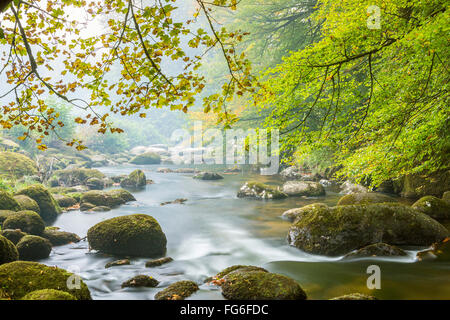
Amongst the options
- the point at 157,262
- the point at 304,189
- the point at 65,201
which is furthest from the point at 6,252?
the point at 304,189

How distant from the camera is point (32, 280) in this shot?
362 cm

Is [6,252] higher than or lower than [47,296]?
lower

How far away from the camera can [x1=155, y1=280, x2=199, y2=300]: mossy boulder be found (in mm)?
4414

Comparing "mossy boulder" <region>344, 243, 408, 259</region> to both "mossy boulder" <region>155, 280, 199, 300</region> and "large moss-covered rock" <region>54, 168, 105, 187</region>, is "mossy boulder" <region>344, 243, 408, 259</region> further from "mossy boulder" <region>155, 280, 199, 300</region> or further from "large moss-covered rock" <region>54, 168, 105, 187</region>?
"large moss-covered rock" <region>54, 168, 105, 187</region>

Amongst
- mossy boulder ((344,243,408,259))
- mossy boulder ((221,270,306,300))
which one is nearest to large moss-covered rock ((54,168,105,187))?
mossy boulder ((221,270,306,300))

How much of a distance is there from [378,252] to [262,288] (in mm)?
2789

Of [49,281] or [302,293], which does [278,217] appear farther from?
[49,281]

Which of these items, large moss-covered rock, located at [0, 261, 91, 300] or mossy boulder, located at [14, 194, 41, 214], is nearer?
large moss-covered rock, located at [0, 261, 91, 300]

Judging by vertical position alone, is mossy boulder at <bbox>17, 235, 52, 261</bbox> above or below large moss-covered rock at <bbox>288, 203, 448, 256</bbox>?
below

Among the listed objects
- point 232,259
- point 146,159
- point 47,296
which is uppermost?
point 146,159

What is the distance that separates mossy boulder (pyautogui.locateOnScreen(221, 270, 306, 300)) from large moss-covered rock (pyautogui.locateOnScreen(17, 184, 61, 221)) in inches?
335

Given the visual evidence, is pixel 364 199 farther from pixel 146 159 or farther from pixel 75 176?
A: pixel 146 159

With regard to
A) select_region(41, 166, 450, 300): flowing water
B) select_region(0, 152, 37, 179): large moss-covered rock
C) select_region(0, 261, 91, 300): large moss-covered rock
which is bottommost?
select_region(41, 166, 450, 300): flowing water
